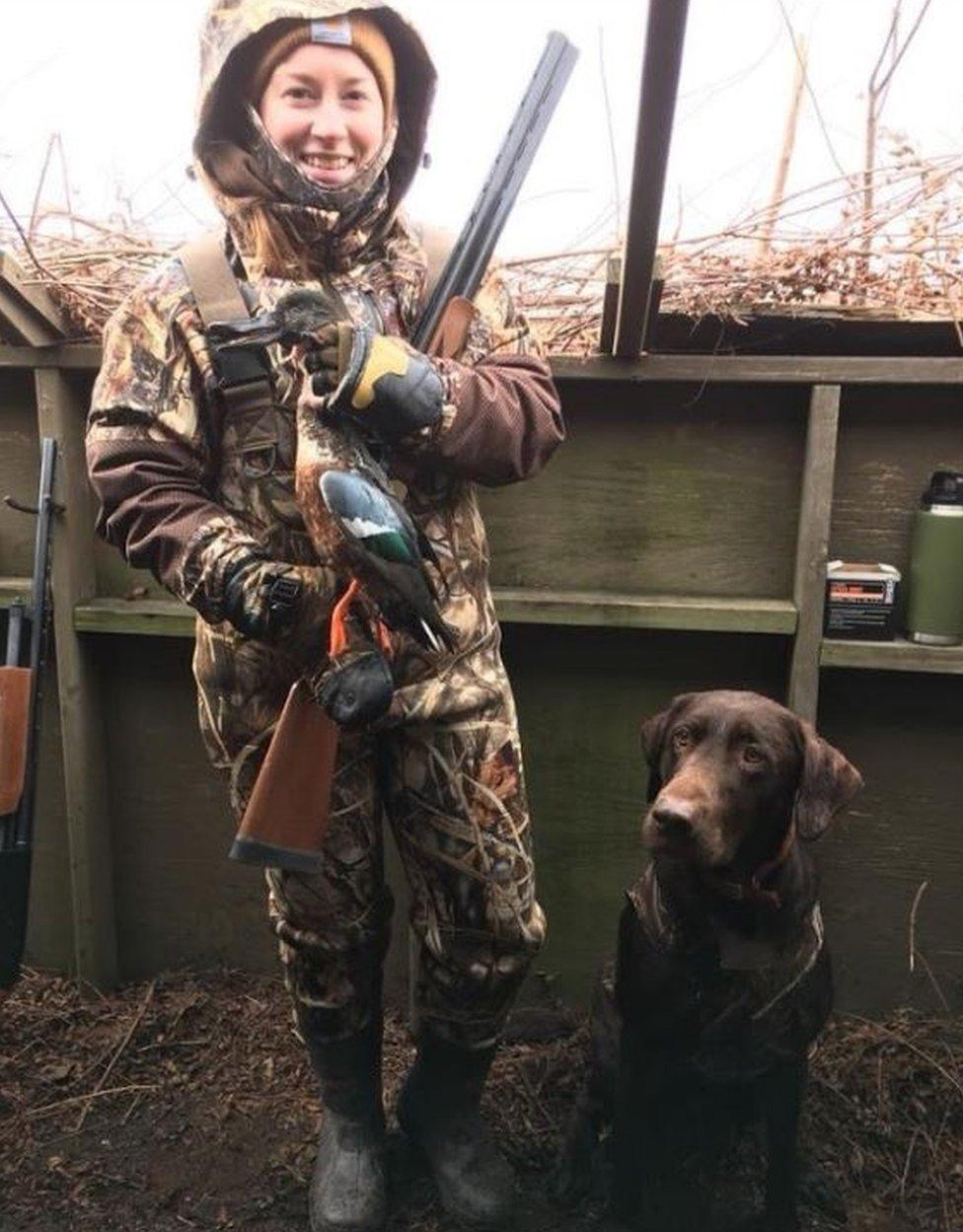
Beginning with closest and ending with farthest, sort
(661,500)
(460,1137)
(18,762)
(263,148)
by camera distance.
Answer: (263,148) → (460,1137) → (18,762) → (661,500)

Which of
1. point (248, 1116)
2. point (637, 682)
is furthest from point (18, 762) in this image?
point (637, 682)

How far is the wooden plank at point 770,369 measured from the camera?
9.14ft

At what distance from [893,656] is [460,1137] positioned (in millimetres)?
1621

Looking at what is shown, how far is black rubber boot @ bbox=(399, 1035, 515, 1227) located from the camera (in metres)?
2.38

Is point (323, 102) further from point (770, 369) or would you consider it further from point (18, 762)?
point (18, 762)

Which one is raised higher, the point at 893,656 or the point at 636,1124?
the point at 893,656

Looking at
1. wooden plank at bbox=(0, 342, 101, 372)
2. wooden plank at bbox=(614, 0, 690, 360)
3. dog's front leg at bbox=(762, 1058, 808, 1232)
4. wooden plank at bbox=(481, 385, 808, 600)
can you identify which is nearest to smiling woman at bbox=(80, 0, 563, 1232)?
wooden plank at bbox=(614, 0, 690, 360)

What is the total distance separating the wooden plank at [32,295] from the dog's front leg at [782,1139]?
2.60 metres

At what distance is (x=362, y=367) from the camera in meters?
1.88

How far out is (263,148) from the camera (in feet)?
6.75

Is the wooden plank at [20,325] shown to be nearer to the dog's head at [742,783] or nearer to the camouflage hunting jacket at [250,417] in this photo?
the camouflage hunting jacket at [250,417]

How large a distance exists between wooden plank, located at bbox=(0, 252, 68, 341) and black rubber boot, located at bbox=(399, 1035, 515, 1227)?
2105 millimetres

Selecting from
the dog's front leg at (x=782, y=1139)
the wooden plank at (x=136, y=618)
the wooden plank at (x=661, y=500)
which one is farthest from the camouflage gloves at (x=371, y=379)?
the dog's front leg at (x=782, y=1139)

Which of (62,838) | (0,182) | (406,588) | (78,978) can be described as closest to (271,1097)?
(78,978)
